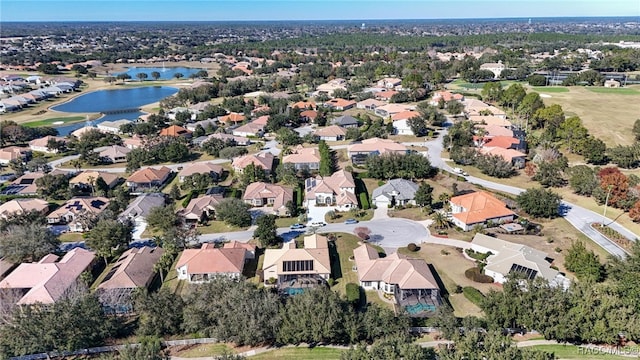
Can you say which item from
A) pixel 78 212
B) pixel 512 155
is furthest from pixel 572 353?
pixel 78 212

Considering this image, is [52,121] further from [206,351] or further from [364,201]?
[206,351]

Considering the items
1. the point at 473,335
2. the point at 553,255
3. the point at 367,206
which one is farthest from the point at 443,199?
the point at 473,335

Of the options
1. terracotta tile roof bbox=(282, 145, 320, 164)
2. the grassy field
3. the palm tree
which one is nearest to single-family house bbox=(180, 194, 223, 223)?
terracotta tile roof bbox=(282, 145, 320, 164)

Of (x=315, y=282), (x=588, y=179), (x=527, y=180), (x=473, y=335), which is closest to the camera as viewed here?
(x=473, y=335)

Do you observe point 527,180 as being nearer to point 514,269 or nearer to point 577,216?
point 577,216

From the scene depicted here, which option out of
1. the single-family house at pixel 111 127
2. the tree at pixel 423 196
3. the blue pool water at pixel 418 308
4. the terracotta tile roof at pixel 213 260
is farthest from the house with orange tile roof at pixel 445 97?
the blue pool water at pixel 418 308

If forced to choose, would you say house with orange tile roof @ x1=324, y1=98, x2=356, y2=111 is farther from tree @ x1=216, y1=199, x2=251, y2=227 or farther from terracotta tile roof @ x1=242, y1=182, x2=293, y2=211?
tree @ x1=216, y1=199, x2=251, y2=227

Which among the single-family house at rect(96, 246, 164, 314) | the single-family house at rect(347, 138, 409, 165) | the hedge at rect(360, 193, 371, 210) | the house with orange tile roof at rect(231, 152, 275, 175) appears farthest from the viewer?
the single-family house at rect(347, 138, 409, 165)
